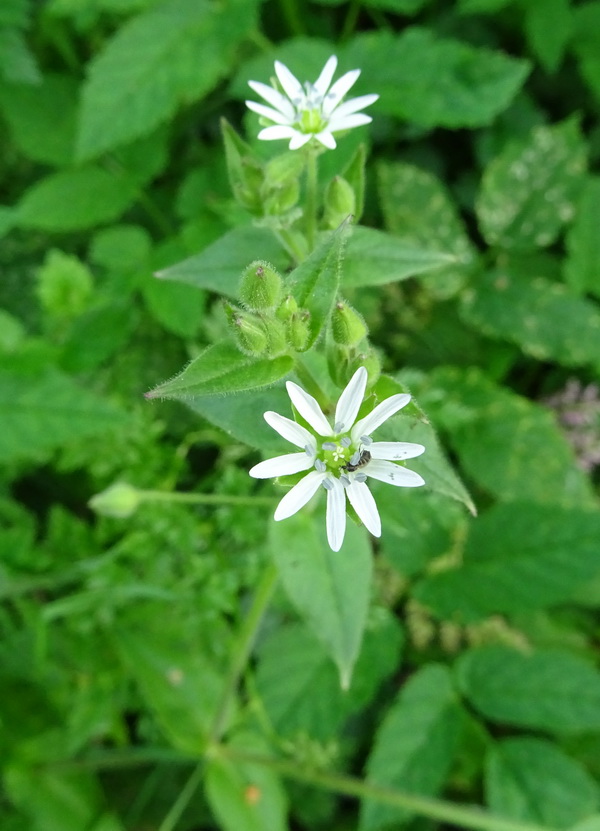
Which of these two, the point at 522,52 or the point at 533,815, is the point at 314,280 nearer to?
the point at 533,815

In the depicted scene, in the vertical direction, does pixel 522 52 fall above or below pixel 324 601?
above

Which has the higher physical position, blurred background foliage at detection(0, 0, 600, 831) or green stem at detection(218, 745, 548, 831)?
blurred background foliage at detection(0, 0, 600, 831)

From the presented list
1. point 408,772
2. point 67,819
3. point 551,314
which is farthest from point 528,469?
point 67,819

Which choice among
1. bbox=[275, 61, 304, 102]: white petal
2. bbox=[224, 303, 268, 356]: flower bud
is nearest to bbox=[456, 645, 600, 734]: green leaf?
bbox=[224, 303, 268, 356]: flower bud

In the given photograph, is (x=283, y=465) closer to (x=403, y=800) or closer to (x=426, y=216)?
(x=403, y=800)

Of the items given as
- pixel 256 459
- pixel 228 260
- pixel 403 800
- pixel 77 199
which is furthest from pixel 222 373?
pixel 77 199

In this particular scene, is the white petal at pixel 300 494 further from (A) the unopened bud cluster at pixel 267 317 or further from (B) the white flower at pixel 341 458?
(A) the unopened bud cluster at pixel 267 317

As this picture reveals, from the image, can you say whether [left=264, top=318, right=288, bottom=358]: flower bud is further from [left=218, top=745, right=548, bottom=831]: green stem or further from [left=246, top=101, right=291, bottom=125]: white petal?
[left=218, top=745, right=548, bottom=831]: green stem
